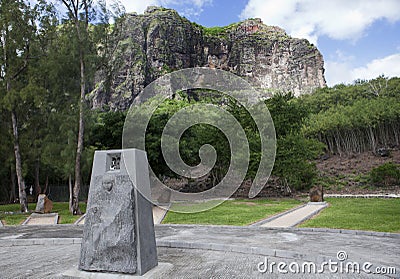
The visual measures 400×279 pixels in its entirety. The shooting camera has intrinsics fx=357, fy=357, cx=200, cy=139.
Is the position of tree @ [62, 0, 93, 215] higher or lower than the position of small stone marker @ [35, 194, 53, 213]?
higher

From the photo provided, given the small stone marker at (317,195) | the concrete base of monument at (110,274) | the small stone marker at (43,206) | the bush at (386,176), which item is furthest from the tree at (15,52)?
the bush at (386,176)

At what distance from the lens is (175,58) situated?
7362 cm

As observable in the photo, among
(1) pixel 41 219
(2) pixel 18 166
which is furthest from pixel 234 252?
(2) pixel 18 166

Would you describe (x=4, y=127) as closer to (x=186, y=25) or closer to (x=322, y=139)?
(x=322, y=139)

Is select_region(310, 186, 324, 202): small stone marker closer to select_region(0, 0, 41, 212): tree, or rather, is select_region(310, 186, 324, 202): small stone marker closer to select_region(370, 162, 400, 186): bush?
select_region(370, 162, 400, 186): bush

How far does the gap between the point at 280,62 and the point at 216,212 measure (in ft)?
240

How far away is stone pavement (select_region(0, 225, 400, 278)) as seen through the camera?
5.48 metres

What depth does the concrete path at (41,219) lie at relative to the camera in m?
14.2

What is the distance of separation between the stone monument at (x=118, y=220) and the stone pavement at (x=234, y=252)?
1.53 ft

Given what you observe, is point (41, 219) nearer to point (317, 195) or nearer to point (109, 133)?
point (109, 133)

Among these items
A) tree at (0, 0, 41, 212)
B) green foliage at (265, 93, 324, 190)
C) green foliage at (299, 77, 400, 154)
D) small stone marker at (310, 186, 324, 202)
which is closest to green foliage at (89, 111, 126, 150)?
tree at (0, 0, 41, 212)

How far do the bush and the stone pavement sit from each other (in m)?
20.9

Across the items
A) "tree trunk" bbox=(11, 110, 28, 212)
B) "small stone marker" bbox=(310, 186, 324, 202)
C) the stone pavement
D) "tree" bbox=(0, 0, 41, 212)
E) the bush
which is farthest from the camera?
the bush

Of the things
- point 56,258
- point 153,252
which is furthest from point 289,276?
point 56,258
